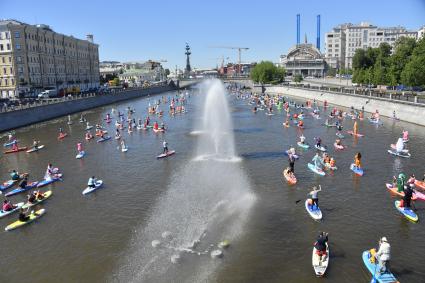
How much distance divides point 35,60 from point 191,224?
4007 inches

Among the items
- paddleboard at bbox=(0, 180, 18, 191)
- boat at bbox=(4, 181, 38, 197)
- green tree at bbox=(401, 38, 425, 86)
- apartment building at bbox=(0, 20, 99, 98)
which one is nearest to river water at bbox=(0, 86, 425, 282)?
boat at bbox=(4, 181, 38, 197)

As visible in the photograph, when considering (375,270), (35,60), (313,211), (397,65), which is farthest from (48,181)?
(397,65)

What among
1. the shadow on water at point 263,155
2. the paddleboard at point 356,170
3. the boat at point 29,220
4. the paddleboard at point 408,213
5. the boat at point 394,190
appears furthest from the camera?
the shadow on water at point 263,155

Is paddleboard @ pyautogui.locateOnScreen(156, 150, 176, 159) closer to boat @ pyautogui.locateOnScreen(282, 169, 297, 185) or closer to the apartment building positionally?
boat @ pyautogui.locateOnScreen(282, 169, 297, 185)

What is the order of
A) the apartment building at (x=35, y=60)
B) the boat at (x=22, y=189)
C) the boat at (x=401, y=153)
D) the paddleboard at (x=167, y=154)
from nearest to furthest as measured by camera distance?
the boat at (x=22, y=189) < the boat at (x=401, y=153) < the paddleboard at (x=167, y=154) < the apartment building at (x=35, y=60)

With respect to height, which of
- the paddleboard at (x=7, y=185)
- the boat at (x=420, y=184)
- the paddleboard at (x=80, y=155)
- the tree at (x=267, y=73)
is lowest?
the paddleboard at (x=7, y=185)

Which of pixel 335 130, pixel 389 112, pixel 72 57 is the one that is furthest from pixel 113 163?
pixel 72 57

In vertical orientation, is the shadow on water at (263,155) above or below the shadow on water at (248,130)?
below

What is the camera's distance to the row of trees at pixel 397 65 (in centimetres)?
7798

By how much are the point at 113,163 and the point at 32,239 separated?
1922cm

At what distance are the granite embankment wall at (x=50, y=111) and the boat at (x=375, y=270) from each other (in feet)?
218

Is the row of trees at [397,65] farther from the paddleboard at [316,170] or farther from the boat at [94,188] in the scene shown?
the boat at [94,188]

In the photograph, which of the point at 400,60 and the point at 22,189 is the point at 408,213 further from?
the point at 400,60

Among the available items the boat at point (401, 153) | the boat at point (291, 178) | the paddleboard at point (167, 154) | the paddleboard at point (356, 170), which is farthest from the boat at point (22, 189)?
the boat at point (401, 153)
